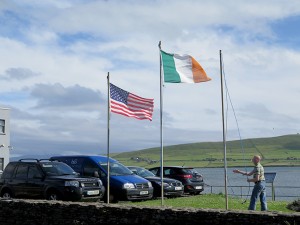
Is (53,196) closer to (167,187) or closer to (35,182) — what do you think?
(35,182)

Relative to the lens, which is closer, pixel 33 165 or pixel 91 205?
pixel 91 205

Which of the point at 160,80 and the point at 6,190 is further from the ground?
the point at 160,80

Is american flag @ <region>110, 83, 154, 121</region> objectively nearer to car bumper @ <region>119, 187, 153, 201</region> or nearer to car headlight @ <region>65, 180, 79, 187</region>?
car headlight @ <region>65, 180, 79, 187</region>

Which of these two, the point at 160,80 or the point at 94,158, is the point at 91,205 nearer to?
the point at 160,80

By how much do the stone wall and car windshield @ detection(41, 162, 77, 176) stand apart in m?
3.62

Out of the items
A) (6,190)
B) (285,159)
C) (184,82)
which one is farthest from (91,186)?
(285,159)

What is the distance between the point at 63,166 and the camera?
20.0 meters

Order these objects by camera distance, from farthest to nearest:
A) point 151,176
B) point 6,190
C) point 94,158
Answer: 1. point 151,176
2. point 94,158
3. point 6,190

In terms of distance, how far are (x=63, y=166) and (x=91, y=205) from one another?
21.8 ft

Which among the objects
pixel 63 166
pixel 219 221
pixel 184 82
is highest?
pixel 184 82

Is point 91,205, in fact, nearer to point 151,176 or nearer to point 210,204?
point 210,204

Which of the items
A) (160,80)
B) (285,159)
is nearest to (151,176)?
(160,80)

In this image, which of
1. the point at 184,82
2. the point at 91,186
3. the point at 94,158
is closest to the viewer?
the point at 184,82

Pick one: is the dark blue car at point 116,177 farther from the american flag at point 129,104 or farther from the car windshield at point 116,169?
the american flag at point 129,104
